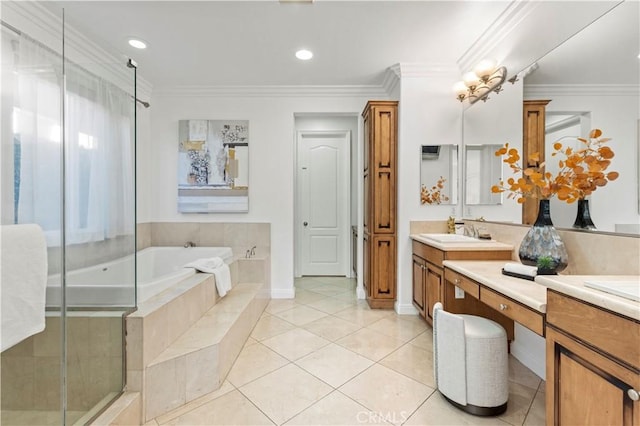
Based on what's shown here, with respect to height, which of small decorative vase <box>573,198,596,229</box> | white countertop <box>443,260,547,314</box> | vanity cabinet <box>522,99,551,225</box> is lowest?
white countertop <box>443,260,547,314</box>

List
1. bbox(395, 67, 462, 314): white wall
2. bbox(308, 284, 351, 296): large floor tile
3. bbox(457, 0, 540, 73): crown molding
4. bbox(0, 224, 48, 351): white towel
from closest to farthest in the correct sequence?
bbox(0, 224, 48, 351): white towel
bbox(457, 0, 540, 73): crown molding
bbox(395, 67, 462, 314): white wall
bbox(308, 284, 351, 296): large floor tile

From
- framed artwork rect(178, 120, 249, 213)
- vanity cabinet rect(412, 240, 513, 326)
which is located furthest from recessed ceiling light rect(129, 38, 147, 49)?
vanity cabinet rect(412, 240, 513, 326)

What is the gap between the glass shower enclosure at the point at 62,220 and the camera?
1300 millimetres

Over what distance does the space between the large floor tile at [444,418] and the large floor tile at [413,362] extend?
0.20 meters

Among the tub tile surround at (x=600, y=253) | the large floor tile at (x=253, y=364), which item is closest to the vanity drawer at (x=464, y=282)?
the tub tile surround at (x=600, y=253)

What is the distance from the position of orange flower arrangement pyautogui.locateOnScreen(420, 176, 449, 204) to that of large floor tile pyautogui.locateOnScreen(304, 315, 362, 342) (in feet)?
5.05

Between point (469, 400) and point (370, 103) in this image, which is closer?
point (469, 400)

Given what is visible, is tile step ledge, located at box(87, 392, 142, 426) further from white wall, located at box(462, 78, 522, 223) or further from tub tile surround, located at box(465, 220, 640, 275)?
white wall, located at box(462, 78, 522, 223)

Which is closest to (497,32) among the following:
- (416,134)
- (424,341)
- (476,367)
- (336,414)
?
(416,134)

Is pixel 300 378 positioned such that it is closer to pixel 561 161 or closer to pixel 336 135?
pixel 561 161

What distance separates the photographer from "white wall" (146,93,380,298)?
3.50m

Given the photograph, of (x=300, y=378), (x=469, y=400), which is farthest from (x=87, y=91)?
(x=469, y=400)

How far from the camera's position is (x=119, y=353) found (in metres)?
1.46

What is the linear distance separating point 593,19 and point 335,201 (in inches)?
132
